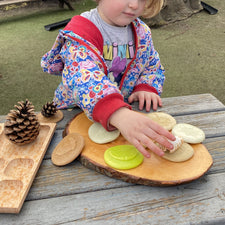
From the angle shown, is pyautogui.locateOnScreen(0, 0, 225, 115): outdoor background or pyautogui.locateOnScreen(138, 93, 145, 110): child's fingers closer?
pyautogui.locateOnScreen(138, 93, 145, 110): child's fingers

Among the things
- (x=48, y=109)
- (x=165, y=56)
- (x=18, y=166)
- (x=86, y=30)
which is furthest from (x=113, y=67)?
(x=165, y=56)

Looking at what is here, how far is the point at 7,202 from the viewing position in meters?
0.60

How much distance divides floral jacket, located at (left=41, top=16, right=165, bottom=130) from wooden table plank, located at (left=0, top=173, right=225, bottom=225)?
224 mm

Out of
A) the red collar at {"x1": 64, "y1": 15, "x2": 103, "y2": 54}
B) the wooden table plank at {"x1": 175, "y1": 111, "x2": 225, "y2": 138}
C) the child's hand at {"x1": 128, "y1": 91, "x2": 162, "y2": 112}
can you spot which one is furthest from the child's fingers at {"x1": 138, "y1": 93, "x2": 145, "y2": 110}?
the red collar at {"x1": 64, "y1": 15, "x2": 103, "y2": 54}

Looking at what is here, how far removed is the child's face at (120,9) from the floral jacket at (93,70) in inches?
2.9

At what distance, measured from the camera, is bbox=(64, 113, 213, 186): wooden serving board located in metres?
0.65

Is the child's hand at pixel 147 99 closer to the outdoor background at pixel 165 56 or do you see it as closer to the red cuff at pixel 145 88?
the red cuff at pixel 145 88

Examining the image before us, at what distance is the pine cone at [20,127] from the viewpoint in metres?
0.76

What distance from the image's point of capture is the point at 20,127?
76cm

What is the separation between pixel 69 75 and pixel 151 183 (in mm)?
459

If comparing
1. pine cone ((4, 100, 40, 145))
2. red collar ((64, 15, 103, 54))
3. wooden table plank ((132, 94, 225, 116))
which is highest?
red collar ((64, 15, 103, 54))

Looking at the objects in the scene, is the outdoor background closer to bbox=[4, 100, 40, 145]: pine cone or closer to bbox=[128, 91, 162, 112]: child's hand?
bbox=[128, 91, 162, 112]: child's hand

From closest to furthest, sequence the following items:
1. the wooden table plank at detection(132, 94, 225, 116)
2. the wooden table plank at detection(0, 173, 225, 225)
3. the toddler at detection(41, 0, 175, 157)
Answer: the wooden table plank at detection(0, 173, 225, 225) < the toddler at detection(41, 0, 175, 157) < the wooden table plank at detection(132, 94, 225, 116)

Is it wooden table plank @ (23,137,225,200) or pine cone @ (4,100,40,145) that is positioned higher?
pine cone @ (4,100,40,145)
